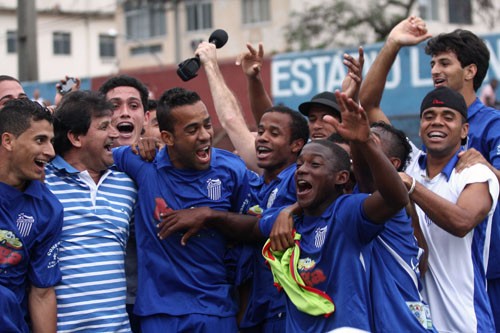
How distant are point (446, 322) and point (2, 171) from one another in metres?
2.62

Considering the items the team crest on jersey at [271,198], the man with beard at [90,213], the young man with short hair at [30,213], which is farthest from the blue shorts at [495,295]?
the young man with short hair at [30,213]

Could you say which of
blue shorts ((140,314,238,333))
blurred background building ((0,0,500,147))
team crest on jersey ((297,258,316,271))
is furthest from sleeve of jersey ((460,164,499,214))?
blurred background building ((0,0,500,147))

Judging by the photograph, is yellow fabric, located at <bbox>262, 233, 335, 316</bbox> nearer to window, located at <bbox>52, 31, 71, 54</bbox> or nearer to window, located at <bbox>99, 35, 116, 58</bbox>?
window, located at <bbox>52, 31, 71, 54</bbox>

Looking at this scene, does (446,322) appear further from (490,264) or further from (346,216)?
(346,216)

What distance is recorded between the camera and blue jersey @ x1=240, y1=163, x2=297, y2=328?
502cm

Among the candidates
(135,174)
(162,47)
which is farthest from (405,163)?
(162,47)

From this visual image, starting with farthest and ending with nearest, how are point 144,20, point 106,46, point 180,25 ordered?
point 106,46 → point 144,20 → point 180,25

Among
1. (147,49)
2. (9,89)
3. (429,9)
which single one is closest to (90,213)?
(9,89)

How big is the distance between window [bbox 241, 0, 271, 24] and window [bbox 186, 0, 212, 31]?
2082 mm

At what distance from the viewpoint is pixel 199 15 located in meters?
42.1

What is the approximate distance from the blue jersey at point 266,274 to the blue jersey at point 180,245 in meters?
0.12

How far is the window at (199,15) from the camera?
41844mm

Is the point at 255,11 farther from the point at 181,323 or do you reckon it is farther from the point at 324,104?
the point at 181,323

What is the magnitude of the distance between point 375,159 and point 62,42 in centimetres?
4984
